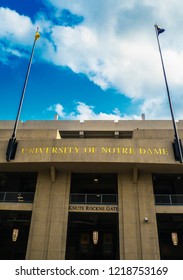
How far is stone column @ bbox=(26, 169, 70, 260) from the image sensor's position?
50.3 feet

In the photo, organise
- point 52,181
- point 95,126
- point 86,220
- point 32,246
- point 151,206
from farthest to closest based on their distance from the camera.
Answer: point 95,126
point 86,220
point 52,181
point 151,206
point 32,246

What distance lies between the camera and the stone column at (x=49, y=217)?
15.3 m

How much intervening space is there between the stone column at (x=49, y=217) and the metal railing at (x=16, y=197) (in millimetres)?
1366

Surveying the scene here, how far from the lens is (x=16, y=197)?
59.7 feet

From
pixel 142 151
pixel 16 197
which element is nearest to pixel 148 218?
pixel 142 151

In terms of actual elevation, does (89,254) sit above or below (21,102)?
below

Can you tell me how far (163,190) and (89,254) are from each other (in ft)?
A: 31.9

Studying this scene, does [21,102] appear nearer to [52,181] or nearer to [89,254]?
[52,181]

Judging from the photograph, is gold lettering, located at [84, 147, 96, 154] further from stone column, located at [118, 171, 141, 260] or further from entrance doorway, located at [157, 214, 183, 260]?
entrance doorway, located at [157, 214, 183, 260]

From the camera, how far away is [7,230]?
2234 cm

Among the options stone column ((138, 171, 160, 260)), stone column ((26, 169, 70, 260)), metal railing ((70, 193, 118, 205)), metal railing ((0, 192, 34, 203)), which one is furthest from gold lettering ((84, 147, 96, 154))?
metal railing ((0, 192, 34, 203))

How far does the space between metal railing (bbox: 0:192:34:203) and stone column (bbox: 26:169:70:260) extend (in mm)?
1366

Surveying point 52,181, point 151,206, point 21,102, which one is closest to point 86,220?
point 52,181

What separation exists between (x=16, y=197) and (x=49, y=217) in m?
3.80
